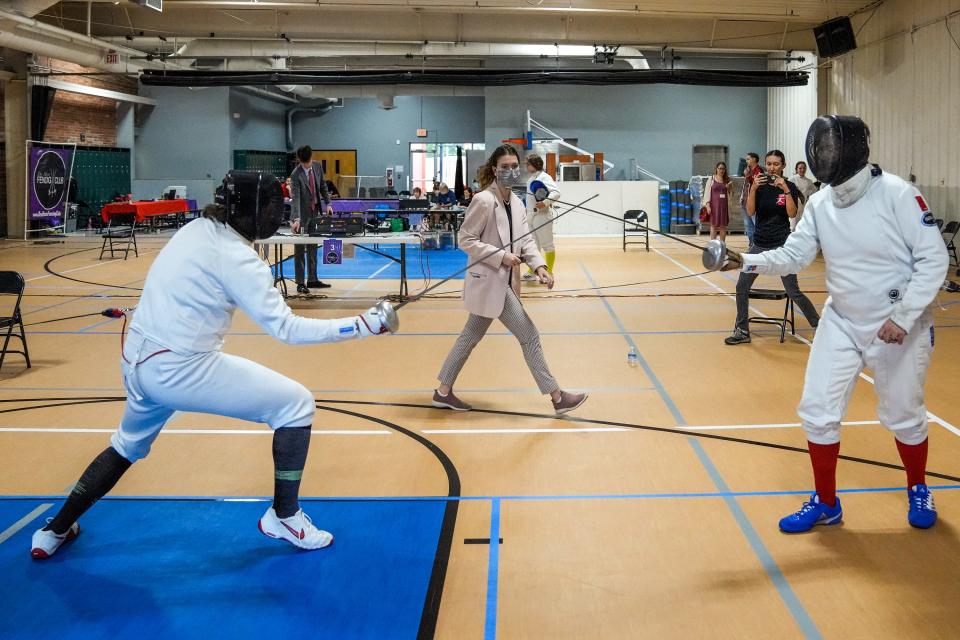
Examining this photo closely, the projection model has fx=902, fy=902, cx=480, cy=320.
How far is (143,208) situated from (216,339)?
1647 cm

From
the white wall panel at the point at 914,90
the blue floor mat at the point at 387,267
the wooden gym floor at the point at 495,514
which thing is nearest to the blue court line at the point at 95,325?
the wooden gym floor at the point at 495,514

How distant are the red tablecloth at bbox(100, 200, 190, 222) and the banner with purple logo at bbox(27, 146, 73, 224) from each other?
1.34m

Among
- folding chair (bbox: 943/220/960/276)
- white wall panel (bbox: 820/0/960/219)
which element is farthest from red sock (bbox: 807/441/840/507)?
white wall panel (bbox: 820/0/960/219)

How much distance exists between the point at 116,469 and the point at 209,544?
1.49ft

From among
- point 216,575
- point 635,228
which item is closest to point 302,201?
point 216,575

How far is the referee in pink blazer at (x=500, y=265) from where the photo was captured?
17.1 feet

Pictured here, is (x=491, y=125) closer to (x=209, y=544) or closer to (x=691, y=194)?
(x=691, y=194)

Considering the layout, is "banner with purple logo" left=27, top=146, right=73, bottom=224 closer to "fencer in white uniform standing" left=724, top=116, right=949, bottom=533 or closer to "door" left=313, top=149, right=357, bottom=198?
"door" left=313, top=149, right=357, bottom=198

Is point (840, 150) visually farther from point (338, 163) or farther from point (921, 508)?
point (338, 163)

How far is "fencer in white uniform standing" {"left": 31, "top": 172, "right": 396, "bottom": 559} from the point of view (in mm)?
3102

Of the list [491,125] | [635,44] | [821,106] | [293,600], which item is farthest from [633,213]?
[293,600]

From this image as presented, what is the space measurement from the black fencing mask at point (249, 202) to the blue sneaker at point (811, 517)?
7.50ft

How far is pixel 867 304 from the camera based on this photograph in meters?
3.46

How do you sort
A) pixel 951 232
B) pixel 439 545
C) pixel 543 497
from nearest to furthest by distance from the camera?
pixel 439 545 < pixel 543 497 < pixel 951 232
